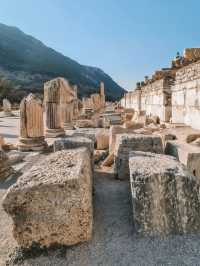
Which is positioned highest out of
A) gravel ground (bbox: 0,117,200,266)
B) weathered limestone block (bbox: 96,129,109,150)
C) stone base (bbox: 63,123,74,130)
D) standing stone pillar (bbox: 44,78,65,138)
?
standing stone pillar (bbox: 44,78,65,138)

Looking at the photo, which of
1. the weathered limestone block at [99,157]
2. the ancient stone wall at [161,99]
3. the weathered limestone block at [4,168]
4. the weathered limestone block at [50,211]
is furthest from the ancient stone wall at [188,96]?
the weathered limestone block at [50,211]

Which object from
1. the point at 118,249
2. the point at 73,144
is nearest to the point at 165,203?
the point at 118,249

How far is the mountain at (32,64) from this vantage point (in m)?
79.6

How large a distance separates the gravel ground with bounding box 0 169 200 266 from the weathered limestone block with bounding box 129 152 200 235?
0.11 m

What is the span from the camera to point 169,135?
5500mm

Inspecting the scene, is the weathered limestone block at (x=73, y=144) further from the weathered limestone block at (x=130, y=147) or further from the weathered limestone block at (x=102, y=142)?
the weathered limestone block at (x=102, y=142)

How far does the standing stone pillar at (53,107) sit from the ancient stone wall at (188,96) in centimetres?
440

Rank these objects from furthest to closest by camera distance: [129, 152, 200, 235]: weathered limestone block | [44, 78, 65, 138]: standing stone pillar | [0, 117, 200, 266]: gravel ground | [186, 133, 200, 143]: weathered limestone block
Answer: [44, 78, 65, 138]: standing stone pillar → [186, 133, 200, 143]: weathered limestone block → [129, 152, 200, 235]: weathered limestone block → [0, 117, 200, 266]: gravel ground

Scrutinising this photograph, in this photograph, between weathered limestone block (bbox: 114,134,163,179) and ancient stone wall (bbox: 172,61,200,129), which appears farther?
ancient stone wall (bbox: 172,61,200,129)

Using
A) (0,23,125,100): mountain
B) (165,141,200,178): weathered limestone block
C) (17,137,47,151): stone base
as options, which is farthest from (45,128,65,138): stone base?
(0,23,125,100): mountain

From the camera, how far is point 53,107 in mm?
9633

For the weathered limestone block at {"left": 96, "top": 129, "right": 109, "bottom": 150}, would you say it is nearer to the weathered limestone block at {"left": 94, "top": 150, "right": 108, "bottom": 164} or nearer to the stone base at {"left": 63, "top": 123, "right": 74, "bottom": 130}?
the weathered limestone block at {"left": 94, "top": 150, "right": 108, "bottom": 164}

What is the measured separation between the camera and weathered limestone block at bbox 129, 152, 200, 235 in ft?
8.05

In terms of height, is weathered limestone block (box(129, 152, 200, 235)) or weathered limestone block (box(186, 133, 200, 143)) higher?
weathered limestone block (box(186, 133, 200, 143))
